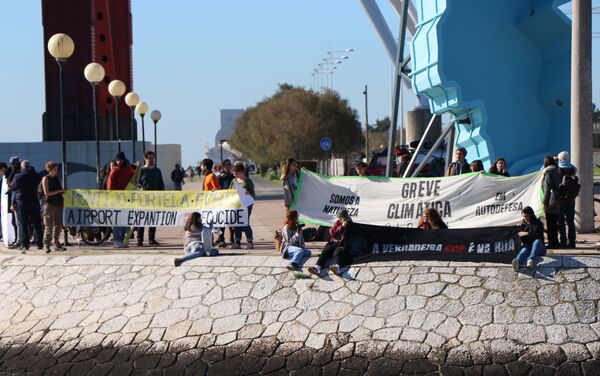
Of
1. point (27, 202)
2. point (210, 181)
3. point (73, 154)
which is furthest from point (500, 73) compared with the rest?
point (73, 154)

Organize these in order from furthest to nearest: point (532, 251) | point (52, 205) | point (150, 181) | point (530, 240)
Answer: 1. point (150, 181)
2. point (52, 205)
3. point (530, 240)
4. point (532, 251)

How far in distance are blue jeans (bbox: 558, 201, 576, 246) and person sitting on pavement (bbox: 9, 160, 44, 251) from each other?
28.5ft

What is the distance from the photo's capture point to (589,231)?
16.2 metres

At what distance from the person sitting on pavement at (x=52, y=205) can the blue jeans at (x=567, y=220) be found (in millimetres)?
8138

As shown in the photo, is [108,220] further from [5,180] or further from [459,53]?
[459,53]

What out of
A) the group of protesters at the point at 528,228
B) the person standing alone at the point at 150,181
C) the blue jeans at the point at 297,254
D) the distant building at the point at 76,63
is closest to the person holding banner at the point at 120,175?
the person standing alone at the point at 150,181

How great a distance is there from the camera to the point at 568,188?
14008 mm

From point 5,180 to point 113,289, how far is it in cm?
490

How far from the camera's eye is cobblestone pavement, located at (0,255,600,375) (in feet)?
36.4

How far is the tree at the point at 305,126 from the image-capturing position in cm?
6512

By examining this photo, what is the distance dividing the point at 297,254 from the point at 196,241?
1.85 m

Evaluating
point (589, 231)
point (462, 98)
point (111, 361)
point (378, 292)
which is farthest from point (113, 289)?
Result: point (462, 98)

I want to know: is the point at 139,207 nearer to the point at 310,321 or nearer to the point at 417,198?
the point at 417,198

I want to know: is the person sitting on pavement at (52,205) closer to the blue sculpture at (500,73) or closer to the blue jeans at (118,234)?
the blue jeans at (118,234)
